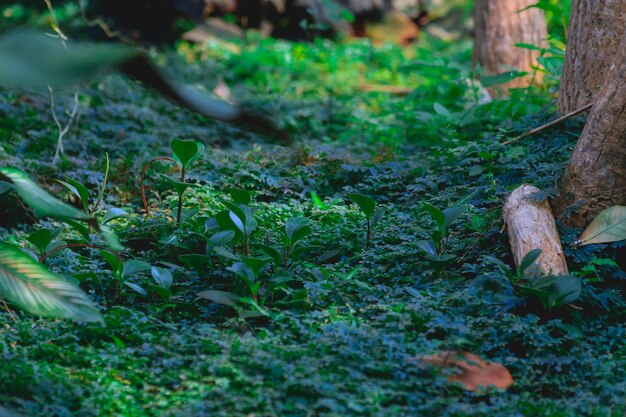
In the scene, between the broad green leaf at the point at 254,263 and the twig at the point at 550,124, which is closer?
the broad green leaf at the point at 254,263

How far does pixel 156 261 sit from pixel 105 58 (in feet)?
7.55

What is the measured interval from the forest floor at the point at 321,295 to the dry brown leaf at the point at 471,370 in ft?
0.11

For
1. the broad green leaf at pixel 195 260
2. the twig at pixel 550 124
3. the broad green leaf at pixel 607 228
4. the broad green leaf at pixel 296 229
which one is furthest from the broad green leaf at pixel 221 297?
the twig at pixel 550 124

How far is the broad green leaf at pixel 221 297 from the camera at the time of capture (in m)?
2.67

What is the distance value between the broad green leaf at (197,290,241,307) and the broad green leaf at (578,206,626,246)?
4.88 ft

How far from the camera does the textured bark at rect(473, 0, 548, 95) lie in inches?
253

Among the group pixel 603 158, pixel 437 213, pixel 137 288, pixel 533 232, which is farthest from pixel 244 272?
pixel 603 158

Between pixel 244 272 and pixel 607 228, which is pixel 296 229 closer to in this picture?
pixel 244 272

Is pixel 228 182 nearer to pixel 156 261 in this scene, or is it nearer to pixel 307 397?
pixel 156 261

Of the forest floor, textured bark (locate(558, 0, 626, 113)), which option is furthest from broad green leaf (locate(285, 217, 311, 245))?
textured bark (locate(558, 0, 626, 113))

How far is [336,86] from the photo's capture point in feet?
24.9

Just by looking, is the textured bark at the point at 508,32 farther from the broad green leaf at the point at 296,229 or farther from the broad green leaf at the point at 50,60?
the broad green leaf at the point at 50,60

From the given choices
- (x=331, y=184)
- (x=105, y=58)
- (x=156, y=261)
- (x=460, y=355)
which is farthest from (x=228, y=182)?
(x=105, y=58)

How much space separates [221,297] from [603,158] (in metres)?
1.78
